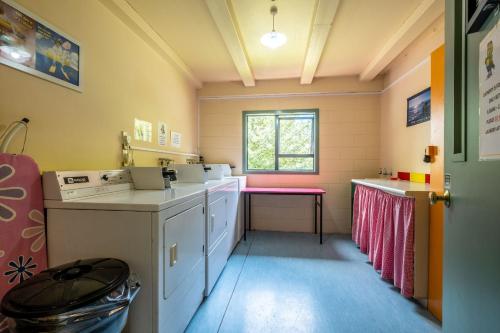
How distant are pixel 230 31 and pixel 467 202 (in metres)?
2.34

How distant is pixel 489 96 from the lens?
0.61 m

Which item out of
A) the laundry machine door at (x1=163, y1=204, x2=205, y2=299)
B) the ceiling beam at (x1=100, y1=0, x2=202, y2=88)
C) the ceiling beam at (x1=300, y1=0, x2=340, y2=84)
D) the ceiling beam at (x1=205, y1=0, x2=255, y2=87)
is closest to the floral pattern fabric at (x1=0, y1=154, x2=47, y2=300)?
the laundry machine door at (x1=163, y1=204, x2=205, y2=299)

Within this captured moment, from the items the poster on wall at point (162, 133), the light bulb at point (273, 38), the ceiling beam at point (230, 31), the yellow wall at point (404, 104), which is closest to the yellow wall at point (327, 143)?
the yellow wall at point (404, 104)

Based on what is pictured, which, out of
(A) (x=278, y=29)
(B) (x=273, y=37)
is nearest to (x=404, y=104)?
(A) (x=278, y=29)

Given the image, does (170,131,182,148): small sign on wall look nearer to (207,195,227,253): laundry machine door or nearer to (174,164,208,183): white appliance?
(174,164,208,183): white appliance

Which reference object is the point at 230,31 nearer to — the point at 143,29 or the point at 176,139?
the point at 143,29

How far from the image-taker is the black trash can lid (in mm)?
786

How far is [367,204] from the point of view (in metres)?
2.71

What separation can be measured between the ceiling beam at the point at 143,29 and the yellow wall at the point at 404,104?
288 cm

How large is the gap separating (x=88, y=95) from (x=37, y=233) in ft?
3.46

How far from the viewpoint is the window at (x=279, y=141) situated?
3.88 m

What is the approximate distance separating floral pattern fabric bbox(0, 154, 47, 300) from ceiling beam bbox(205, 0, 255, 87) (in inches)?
70.3

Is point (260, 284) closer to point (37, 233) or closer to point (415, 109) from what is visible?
point (37, 233)

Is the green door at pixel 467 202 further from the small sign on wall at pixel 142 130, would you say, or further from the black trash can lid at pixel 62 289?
the small sign on wall at pixel 142 130
